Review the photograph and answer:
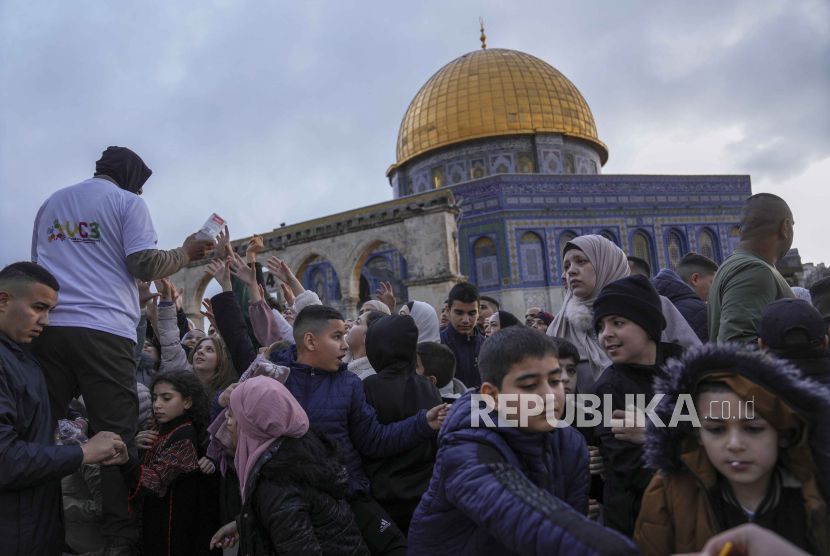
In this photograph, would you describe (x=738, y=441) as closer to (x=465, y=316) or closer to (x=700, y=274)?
(x=465, y=316)

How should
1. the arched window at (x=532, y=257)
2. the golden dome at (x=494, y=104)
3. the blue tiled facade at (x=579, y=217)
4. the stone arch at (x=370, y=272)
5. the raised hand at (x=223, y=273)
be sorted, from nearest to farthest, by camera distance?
the raised hand at (x=223, y=273), the stone arch at (x=370, y=272), the arched window at (x=532, y=257), the blue tiled facade at (x=579, y=217), the golden dome at (x=494, y=104)

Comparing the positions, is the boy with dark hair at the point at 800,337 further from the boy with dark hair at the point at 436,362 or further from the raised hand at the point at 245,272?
the raised hand at the point at 245,272

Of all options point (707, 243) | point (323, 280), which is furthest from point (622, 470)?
point (707, 243)

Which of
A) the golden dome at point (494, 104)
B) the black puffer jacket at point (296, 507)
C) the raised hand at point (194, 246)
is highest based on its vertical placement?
the golden dome at point (494, 104)

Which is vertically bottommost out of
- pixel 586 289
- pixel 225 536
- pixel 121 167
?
pixel 225 536

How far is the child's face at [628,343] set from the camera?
246 cm

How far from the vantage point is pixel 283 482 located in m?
2.45

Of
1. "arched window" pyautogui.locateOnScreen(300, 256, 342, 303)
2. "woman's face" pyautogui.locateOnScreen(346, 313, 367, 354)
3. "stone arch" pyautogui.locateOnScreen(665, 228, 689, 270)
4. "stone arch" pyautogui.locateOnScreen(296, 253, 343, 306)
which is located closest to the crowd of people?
"woman's face" pyautogui.locateOnScreen(346, 313, 367, 354)

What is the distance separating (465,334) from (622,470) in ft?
8.18

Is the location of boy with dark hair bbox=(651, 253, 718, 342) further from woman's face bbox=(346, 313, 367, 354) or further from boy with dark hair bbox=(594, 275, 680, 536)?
woman's face bbox=(346, 313, 367, 354)

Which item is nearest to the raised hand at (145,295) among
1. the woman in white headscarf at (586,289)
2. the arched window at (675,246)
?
the woman in white headscarf at (586,289)

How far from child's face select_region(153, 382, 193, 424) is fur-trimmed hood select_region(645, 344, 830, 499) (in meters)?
2.55

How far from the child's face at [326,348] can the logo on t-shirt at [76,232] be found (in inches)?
46.1

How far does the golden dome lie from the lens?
2634 centimetres
